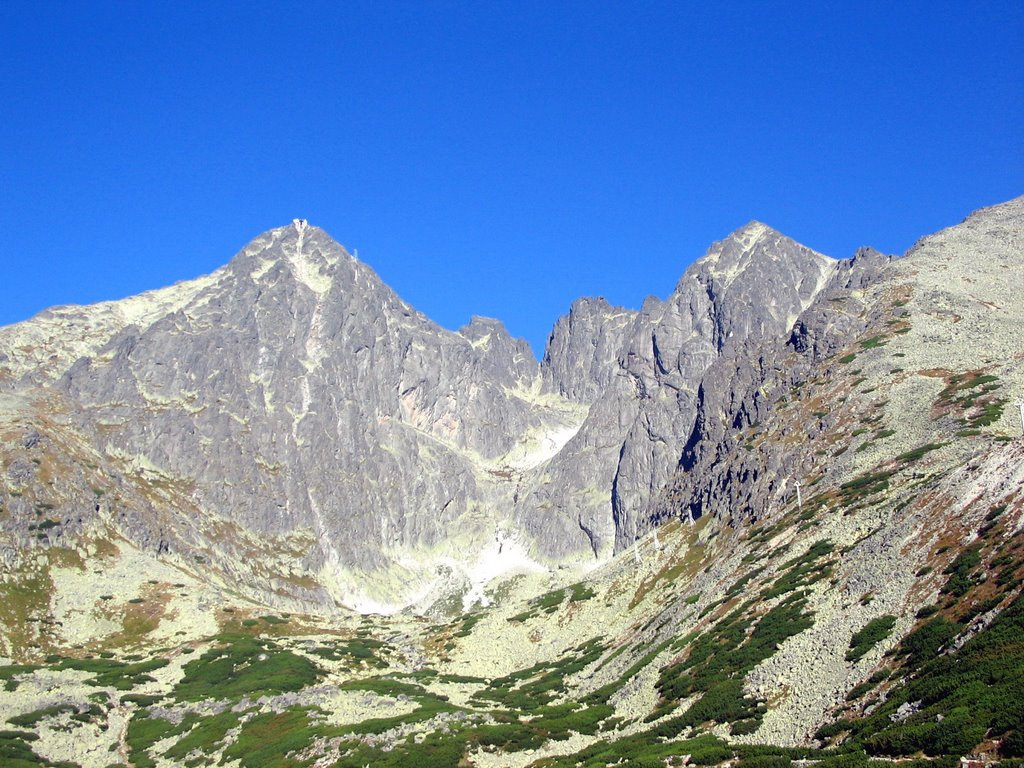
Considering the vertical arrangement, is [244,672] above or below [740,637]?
above

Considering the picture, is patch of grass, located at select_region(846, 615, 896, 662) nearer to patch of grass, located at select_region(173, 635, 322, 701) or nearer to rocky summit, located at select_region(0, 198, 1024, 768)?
rocky summit, located at select_region(0, 198, 1024, 768)

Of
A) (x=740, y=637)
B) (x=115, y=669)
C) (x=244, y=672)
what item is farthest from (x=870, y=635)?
(x=115, y=669)

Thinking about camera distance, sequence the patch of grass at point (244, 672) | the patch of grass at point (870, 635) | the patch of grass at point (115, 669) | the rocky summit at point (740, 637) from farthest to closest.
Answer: the patch of grass at point (115, 669)
the patch of grass at point (244, 672)
the patch of grass at point (870, 635)
the rocky summit at point (740, 637)

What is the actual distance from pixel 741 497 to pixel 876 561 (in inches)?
3013

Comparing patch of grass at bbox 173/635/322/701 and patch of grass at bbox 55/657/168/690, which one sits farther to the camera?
Answer: patch of grass at bbox 55/657/168/690

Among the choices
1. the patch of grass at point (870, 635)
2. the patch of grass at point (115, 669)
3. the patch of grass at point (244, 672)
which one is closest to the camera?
the patch of grass at point (870, 635)

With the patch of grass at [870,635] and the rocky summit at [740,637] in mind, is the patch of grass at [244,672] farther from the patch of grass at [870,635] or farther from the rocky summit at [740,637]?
the patch of grass at [870,635]

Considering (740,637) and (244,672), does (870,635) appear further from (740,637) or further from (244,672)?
(244,672)

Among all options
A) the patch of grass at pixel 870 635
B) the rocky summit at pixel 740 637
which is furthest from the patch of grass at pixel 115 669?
the patch of grass at pixel 870 635

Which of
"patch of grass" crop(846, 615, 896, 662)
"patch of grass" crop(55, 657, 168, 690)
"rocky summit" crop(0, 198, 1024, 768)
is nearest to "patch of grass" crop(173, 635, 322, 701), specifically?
"rocky summit" crop(0, 198, 1024, 768)

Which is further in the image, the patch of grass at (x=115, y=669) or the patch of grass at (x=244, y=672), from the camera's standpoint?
the patch of grass at (x=115, y=669)

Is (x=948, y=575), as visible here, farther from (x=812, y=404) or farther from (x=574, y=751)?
(x=812, y=404)

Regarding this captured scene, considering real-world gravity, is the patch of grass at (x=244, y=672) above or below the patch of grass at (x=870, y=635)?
above

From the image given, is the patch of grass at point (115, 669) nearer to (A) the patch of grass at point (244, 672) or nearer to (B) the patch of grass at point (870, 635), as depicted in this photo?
(A) the patch of grass at point (244, 672)
